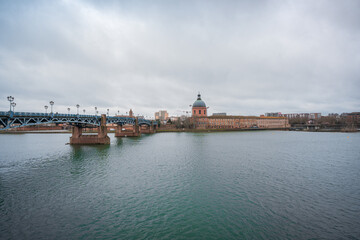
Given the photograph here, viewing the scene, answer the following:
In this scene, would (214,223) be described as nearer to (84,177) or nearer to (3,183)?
(84,177)

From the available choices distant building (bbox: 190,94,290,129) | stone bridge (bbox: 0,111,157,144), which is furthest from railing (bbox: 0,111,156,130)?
distant building (bbox: 190,94,290,129)

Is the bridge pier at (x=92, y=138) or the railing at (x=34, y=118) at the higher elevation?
the railing at (x=34, y=118)

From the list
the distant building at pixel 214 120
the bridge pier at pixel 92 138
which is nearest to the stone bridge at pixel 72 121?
the bridge pier at pixel 92 138

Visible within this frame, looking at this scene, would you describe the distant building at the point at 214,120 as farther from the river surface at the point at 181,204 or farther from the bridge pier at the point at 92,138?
the river surface at the point at 181,204

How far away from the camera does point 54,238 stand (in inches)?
432

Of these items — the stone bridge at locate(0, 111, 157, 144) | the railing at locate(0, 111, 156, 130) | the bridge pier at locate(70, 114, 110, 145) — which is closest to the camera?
the railing at locate(0, 111, 156, 130)

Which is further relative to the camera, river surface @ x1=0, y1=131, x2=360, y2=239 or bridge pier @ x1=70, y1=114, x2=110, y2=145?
bridge pier @ x1=70, y1=114, x2=110, y2=145

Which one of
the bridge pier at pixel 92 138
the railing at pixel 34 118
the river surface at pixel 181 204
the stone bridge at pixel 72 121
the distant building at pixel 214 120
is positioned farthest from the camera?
the distant building at pixel 214 120

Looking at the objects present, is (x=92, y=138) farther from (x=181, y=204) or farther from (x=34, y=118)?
(x=181, y=204)

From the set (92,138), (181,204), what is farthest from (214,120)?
(181,204)

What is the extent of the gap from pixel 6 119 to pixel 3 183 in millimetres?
17863

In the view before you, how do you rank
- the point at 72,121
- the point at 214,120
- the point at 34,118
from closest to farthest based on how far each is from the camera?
the point at 34,118, the point at 72,121, the point at 214,120

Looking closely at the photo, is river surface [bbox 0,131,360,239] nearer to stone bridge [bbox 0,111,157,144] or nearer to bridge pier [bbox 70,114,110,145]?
stone bridge [bbox 0,111,157,144]

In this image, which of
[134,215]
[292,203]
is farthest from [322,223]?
[134,215]
